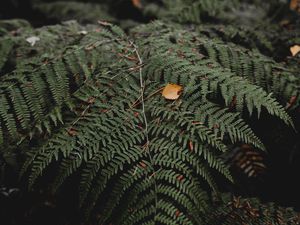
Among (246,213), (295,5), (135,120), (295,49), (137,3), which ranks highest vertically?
(295,5)

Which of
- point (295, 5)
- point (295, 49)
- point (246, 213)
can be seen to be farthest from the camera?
point (295, 5)

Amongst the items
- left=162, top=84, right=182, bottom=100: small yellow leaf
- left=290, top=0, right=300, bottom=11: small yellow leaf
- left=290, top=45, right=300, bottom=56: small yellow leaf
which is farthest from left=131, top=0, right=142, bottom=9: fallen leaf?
left=162, top=84, right=182, bottom=100: small yellow leaf

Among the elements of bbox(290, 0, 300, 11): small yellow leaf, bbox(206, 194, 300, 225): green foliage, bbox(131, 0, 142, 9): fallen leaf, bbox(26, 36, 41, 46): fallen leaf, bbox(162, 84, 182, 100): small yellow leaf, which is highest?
bbox(290, 0, 300, 11): small yellow leaf

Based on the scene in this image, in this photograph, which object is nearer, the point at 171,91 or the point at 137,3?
the point at 171,91

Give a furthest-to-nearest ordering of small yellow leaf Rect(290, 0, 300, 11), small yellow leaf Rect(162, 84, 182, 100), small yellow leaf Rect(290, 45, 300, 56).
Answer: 1. small yellow leaf Rect(290, 0, 300, 11)
2. small yellow leaf Rect(290, 45, 300, 56)
3. small yellow leaf Rect(162, 84, 182, 100)

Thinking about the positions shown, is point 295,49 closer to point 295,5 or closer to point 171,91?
point 295,5

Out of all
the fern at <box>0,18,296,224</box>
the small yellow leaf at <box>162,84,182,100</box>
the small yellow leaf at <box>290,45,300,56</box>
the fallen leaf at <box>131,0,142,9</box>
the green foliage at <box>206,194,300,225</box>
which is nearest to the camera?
the fern at <box>0,18,296,224</box>

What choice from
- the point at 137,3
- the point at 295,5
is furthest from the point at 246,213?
the point at 137,3

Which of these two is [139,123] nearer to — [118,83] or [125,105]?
[125,105]

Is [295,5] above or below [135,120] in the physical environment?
above

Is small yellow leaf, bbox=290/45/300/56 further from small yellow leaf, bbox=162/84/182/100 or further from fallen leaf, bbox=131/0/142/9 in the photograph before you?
fallen leaf, bbox=131/0/142/9
